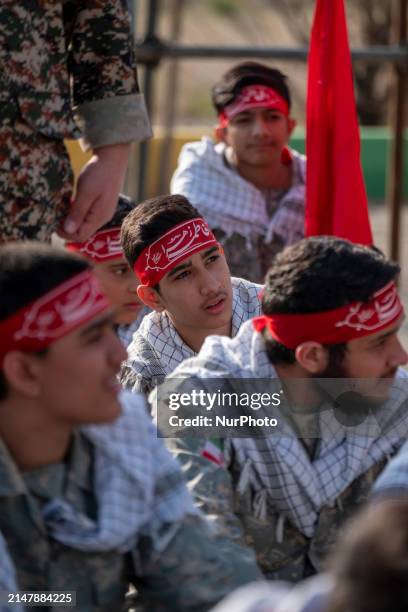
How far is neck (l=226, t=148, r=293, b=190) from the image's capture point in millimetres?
5992

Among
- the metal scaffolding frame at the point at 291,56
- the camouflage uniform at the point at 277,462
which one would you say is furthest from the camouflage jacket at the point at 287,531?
the metal scaffolding frame at the point at 291,56

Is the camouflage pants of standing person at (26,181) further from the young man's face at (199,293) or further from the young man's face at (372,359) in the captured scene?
the young man's face at (372,359)

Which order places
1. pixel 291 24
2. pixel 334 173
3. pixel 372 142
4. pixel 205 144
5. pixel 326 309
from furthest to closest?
1. pixel 291 24
2. pixel 372 142
3. pixel 205 144
4. pixel 334 173
5. pixel 326 309

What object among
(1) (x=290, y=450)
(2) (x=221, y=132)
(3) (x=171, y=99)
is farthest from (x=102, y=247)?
A: (3) (x=171, y=99)

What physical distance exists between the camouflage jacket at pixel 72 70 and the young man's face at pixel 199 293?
1.51ft

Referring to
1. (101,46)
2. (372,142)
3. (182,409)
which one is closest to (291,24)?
(372,142)

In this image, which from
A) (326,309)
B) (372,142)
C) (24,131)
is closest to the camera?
(326,309)

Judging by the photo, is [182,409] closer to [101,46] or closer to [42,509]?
[42,509]

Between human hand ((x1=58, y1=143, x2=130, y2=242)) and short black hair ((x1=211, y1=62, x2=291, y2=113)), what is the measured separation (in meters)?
2.17

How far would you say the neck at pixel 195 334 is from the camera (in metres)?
4.07

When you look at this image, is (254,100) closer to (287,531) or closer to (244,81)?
(244,81)

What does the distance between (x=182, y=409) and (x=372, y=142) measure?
11404mm

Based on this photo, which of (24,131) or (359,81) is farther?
(359,81)

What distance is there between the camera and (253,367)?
320 cm
